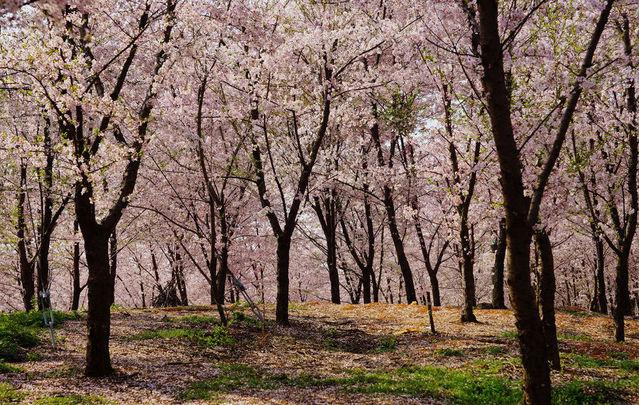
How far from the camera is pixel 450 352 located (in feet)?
48.7

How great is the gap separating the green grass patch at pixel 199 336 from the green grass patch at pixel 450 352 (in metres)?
6.67

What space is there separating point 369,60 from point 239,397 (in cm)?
2055

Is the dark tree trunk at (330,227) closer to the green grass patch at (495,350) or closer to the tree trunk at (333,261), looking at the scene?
the tree trunk at (333,261)

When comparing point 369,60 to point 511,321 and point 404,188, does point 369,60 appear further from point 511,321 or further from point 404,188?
point 511,321

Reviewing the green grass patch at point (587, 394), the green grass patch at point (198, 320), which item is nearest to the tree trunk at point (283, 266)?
the green grass patch at point (198, 320)

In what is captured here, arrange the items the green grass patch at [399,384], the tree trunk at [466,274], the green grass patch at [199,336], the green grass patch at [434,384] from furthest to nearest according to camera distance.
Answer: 1. the tree trunk at [466,274]
2. the green grass patch at [199,336]
3. the green grass patch at [399,384]
4. the green grass patch at [434,384]

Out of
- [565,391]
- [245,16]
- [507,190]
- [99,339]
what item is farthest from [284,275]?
[507,190]

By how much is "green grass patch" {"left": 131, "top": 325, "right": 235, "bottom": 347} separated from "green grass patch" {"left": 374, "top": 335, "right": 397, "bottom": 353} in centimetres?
487

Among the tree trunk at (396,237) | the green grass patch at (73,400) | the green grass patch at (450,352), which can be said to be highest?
the tree trunk at (396,237)

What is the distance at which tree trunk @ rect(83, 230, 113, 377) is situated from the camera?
1177 centimetres

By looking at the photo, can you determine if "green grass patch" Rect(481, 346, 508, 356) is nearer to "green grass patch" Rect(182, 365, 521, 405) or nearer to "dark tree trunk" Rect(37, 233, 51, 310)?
"green grass patch" Rect(182, 365, 521, 405)

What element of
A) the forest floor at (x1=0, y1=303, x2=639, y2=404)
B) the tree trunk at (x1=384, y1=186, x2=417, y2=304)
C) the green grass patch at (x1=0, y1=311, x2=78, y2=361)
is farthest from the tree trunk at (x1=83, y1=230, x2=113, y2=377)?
the tree trunk at (x1=384, y1=186, x2=417, y2=304)

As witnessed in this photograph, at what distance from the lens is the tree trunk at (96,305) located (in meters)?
11.8

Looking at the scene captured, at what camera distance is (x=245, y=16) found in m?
18.7
